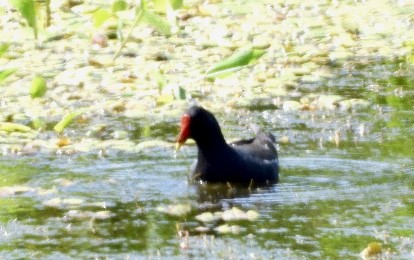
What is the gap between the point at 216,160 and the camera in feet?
25.0

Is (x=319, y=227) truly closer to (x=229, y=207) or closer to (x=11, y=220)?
(x=229, y=207)

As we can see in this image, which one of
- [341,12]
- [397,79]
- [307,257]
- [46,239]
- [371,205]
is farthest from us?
[341,12]

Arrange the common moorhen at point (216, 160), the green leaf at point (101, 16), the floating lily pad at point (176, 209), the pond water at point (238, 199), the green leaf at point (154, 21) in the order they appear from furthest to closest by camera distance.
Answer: the common moorhen at point (216, 160), the floating lily pad at point (176, 209), the pond water at point (238, 199), the green leaf at point (101, 16), the green leaf at point (154, 21)

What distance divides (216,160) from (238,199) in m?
0.55

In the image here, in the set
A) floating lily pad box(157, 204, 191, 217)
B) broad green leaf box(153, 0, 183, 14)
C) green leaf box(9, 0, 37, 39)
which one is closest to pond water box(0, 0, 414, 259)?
floating lily pad box(157, 204, 191, 217)

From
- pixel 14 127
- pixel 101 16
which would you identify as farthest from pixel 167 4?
pixel 14 127

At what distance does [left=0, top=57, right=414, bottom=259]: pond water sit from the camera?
5953mm

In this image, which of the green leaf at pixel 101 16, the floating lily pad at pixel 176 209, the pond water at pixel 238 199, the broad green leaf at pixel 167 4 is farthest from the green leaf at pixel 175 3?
the floating lily pad at pixel 176 209

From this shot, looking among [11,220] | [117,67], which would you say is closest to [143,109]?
[117,67]

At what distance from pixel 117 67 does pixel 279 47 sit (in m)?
1.61

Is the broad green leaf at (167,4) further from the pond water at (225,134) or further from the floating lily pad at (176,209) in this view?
the floating lily pad at (176,209)

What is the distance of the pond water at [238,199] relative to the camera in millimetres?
5953

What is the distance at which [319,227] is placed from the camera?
625cm

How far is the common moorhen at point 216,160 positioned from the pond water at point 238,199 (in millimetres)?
105
